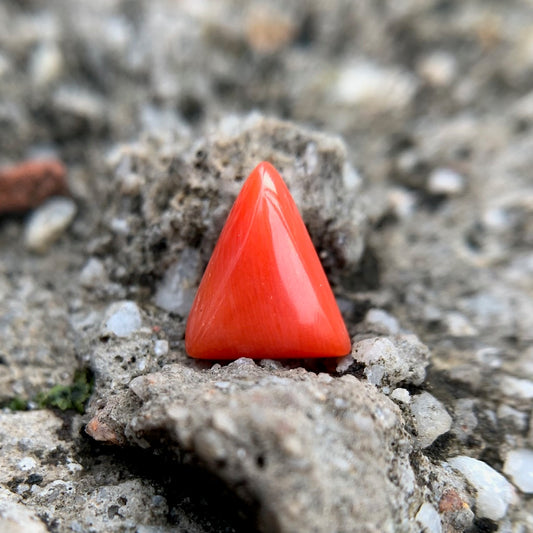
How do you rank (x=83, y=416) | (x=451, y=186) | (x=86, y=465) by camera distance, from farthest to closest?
(x=451, y=186) < (x=83, y=416) < (x=86, y=465)

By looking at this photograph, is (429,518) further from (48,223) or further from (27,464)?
(48,223)

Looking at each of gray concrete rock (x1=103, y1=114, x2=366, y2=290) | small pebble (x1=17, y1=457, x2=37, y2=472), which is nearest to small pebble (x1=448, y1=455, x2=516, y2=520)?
gray concrete rock (x1=103, y1=114, x2=366, y2=290)

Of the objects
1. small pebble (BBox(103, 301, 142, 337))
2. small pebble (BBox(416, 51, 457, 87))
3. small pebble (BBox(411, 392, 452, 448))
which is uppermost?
small pebble (BBox(416, 51, 457, 87))

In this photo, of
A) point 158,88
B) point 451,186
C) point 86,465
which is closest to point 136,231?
point 86,465

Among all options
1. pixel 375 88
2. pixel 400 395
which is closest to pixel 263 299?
pixel 400 395

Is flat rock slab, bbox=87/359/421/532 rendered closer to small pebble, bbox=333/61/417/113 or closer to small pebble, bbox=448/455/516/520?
small pebble, bbox=448/455/516/520

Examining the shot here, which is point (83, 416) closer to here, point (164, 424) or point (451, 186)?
point (164, 424)
